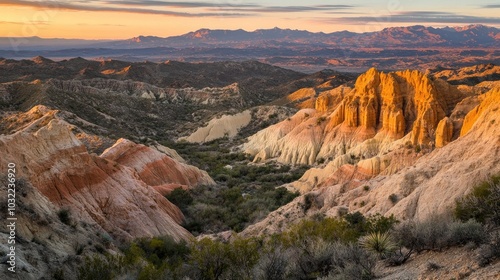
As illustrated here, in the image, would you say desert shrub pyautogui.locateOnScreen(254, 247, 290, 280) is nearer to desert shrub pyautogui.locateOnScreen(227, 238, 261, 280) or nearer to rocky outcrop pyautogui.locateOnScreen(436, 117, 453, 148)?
desert shrub pyautogui.locateOnScreen(227, 238, 261, 280)

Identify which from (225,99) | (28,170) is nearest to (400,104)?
(28,170)

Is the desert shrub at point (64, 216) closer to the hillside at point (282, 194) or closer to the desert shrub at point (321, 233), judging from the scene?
the hillside at point (282, 194)

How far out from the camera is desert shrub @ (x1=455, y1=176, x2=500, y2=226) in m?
15.4

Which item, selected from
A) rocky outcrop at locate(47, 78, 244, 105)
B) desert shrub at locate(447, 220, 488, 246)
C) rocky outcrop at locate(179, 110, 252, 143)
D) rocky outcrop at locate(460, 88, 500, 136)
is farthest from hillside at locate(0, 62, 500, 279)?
rocky outcrop at locate(47, 78, 244, 105)

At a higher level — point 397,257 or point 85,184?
point 397,257

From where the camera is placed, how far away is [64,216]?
833 inches

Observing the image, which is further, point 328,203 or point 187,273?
point 328,203

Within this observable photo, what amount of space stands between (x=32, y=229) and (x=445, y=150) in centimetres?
2337

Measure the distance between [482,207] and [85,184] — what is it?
21187mm

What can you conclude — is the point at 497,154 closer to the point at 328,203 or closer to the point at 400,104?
the point at 328,203

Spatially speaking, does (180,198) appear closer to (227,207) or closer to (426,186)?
(227,207)

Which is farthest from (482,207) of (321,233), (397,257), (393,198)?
(393,198)

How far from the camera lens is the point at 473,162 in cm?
2400

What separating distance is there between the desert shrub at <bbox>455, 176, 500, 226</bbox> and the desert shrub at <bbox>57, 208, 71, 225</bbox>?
15950 mm
